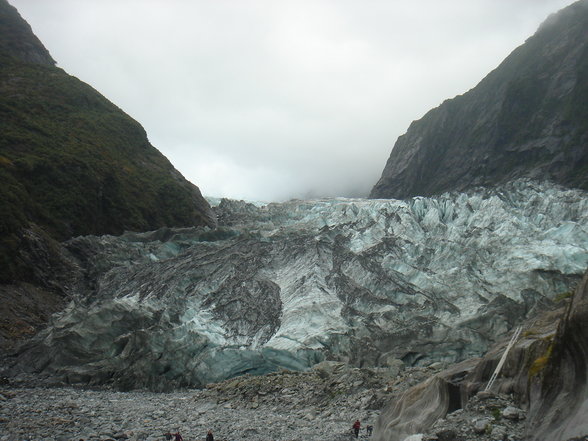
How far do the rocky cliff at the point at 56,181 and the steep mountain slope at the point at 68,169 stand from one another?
10 cm

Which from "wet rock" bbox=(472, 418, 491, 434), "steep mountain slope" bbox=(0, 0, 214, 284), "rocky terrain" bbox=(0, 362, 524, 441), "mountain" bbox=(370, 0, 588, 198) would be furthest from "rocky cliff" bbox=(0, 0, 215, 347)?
"mountain" bbox=(370, 0, 588, 198)

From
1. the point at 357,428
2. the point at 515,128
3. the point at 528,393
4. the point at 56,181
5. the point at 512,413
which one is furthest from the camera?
the point at 515,128

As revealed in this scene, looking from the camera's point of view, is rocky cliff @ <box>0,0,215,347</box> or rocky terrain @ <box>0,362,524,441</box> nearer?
rocky terrain @ <box>0,362,524,441</box>

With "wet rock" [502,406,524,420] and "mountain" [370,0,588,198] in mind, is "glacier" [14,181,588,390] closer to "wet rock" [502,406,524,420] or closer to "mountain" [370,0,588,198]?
"wet rock" [502,406,524,420]

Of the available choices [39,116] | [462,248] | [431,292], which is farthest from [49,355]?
[39,116]

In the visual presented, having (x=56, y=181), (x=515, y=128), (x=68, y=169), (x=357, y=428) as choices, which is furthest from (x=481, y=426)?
(x=515, y=128)

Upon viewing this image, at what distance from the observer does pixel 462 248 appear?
38312mm

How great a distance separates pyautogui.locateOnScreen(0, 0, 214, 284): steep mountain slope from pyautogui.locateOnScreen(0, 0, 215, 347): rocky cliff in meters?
0.10

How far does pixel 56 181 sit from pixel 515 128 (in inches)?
2386

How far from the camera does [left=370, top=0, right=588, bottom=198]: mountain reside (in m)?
68.9

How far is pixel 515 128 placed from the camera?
253 feet

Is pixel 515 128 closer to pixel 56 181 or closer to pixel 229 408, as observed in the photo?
pixel 56 181

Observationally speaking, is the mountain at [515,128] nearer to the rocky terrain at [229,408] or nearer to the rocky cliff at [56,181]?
the rocky cliff at [56,181]

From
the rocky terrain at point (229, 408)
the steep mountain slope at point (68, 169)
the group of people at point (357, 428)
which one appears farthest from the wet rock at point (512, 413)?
the steep mountain slope at point (68, 169)
